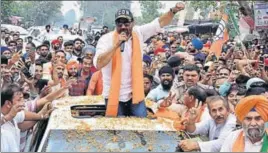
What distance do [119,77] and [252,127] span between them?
5.46ft

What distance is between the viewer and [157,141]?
530cm

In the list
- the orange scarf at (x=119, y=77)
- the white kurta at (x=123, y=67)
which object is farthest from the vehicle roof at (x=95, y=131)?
the white kurta at (x=123, y=67)

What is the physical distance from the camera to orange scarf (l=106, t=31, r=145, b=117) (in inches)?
253

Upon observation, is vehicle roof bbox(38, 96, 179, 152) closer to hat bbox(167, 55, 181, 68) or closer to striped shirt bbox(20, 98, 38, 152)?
striped shirt bbox(20, 98, 38, 152)

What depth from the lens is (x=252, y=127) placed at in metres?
5.26

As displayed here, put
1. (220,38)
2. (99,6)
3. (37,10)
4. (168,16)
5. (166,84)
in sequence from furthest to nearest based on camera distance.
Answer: (99,6) → (37,10) → (220,38) → (166,84) → (168,16)

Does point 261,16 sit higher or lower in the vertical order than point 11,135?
higher

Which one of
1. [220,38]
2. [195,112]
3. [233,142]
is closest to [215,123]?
[195,112]

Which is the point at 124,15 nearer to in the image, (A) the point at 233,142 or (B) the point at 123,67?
(B) the point at 123,67

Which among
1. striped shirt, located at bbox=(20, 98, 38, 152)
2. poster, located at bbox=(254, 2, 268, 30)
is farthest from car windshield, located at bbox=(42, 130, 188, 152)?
poster, located at bbox=(254, 2, 268, 30)

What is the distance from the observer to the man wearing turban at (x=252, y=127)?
5.24 metres

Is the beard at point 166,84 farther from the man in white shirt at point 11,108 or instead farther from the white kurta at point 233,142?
the white kurta at point 233,142

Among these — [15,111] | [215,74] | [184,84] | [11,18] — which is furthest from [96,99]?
[11,18]

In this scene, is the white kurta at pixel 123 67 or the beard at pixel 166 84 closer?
the white kurta at pixel 123 67
